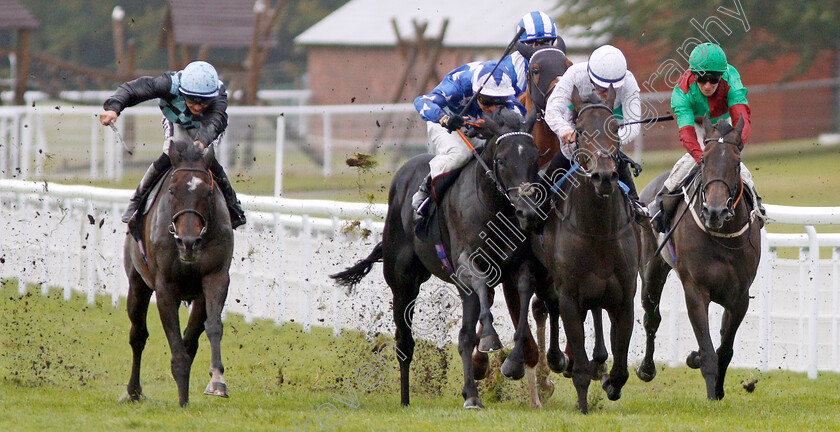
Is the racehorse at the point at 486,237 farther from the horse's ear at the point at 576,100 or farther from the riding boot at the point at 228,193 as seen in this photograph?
the riding boot at the point at 228,193

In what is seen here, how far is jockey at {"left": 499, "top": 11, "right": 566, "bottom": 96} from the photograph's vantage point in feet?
24.1

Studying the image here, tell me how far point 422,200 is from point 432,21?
2728 cm

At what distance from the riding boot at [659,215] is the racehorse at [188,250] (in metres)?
2.74

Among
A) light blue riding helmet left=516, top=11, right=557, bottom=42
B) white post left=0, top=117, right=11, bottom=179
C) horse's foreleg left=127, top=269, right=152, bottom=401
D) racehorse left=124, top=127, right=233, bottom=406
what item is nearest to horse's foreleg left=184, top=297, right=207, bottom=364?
racehorse left=124, top=127, right=233, bottom=406

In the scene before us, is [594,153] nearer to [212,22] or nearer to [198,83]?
[198,83]

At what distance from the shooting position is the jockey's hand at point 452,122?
22.6 feet

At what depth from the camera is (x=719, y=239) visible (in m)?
7.08

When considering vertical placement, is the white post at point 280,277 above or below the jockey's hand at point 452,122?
below

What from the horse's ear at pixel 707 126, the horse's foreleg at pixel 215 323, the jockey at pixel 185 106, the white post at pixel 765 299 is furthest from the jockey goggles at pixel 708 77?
the horse's foreleg at pixel 215 323

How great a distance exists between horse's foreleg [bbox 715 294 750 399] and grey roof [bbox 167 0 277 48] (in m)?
22.0

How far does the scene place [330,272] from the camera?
400 inches

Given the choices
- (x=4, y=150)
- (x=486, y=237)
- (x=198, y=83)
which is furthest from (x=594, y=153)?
(x=4, y=150)

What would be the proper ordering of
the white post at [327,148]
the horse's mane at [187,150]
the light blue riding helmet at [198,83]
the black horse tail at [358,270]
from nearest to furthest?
the horse's mane at [187,150] → the light blue riding helmet at [198,83] → the black horse tail at [358,270] → the white post at [327,148]

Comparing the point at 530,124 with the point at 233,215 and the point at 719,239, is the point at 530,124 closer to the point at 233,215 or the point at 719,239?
the point at 719,239
